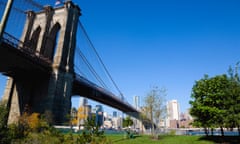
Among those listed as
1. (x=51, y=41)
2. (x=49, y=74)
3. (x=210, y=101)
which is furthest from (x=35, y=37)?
(x=210, y=101)

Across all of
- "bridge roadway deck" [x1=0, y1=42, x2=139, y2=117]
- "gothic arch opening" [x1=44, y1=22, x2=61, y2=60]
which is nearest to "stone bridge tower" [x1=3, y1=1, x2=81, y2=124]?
"gothic arch opening" [x1=44, y1=22, x2=61, y2=60]

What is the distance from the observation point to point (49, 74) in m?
26.4

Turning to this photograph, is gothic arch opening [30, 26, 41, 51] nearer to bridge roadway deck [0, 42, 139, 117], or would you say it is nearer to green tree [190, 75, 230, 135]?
bridge roadway deck [0, 42, 139, 117]

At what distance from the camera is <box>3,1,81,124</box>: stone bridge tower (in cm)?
2494

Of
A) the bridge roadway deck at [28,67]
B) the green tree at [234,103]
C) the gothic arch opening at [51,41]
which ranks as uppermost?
the gothic arch opening at [51,41]

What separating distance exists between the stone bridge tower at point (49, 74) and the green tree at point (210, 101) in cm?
1690

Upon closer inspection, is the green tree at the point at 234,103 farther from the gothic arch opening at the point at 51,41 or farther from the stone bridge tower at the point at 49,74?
the gothic arch opening at the point at 51,41

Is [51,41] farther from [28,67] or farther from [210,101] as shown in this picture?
[210,101]

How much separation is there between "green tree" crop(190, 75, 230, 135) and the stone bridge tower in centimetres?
1690

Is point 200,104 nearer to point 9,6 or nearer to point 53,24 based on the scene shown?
point 9,6

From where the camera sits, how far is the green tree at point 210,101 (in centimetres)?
1629

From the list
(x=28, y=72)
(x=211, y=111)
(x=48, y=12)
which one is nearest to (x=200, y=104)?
(x=211, y=111)

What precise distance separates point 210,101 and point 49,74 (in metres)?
21.4

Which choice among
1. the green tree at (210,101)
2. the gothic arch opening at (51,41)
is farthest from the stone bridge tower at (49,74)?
the green tree at (210,101)
